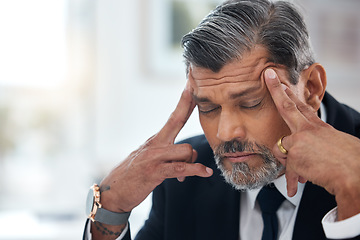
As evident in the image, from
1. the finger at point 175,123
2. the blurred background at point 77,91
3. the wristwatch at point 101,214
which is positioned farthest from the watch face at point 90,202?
the blurred background at point 77,91

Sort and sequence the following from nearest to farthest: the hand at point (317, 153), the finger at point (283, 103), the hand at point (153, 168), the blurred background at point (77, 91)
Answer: the hand at point (317, 153), the finger at point (283, 103), the hand at point (153, 168), the blurred background at point (77, 91)

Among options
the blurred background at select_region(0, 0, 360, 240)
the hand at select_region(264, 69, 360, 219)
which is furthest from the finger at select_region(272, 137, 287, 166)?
the blurred background at select_region(0, 0, 360, 240)

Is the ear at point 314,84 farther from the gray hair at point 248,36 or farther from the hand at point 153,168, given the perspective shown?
the hand at point 153,168

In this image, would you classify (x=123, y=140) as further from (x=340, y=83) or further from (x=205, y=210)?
(x=340, y=83)

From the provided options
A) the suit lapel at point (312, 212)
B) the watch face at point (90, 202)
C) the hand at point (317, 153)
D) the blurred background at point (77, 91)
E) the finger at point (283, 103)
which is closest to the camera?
the hand at point (317, 153)

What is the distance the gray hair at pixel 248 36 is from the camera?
1.28 metres

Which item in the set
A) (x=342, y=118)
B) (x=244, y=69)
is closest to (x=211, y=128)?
(x=244, y=69)

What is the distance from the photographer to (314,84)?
1.38 m

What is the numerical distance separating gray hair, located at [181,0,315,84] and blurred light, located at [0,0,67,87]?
1723mm

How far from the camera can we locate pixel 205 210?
1576 millimetres

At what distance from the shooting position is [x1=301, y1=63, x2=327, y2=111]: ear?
1.37 meters

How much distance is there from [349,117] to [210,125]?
451 mm

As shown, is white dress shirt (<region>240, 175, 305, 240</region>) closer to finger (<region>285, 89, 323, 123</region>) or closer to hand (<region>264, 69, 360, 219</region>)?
hand (<region>264, 69, 360, 219</region>)

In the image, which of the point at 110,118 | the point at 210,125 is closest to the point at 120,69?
the point at 110,118
